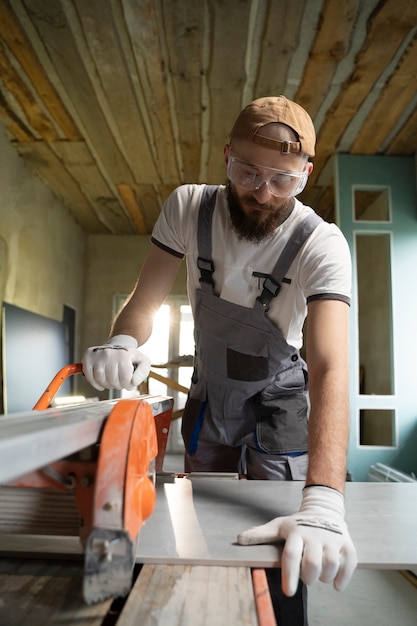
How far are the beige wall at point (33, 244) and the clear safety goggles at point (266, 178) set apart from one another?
10.4 ft

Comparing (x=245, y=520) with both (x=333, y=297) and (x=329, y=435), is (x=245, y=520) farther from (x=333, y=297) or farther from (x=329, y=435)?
(x=333, y=297)

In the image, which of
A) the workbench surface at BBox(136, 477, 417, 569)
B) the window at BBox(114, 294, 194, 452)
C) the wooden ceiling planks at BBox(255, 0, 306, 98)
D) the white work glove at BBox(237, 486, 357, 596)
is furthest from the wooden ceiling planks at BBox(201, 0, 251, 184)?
the window at BBox(114, 294, 194, 452)

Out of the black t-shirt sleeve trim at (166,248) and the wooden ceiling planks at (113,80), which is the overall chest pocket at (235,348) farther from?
the wooden ceiling planks at (113,80)

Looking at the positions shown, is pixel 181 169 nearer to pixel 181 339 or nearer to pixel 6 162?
pixel 6 162

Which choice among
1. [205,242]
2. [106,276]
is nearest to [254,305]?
[205,242]

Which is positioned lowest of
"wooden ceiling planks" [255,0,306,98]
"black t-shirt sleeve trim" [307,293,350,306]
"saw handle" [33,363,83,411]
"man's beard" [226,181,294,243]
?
"saw handle" [33,363,83,411]

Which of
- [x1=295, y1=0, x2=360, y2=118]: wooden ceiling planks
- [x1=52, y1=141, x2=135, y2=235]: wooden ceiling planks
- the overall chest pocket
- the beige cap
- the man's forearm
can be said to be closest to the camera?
the man's forearm

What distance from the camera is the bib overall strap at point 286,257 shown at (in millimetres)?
1623

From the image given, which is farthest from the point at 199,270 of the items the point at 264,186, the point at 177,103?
the point at 177,103

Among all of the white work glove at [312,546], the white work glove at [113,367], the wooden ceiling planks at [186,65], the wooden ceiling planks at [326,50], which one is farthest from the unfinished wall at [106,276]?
the white work glove at [312,546]

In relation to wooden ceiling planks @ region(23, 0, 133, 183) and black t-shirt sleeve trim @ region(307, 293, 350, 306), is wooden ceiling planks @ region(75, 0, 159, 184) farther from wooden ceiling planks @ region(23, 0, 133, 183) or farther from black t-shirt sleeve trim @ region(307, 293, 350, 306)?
black t-shirt sleeve trim @ region(307, 293, 350, 306)

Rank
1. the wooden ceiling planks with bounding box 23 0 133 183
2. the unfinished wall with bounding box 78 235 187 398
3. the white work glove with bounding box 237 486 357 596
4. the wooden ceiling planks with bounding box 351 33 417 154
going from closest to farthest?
the white work glove with bounding box 237 486 357 596 < the wooden ceiling planks with bounding box 23 0 133 183 < the wooden ceiling planks with bounding box 351 33 417 154 < the unfinished wall with bounding box 78 235 187 398

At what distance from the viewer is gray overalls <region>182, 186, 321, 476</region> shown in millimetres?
1716

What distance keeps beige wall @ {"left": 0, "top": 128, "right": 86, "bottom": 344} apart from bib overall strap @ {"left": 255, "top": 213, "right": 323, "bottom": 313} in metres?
3.20
